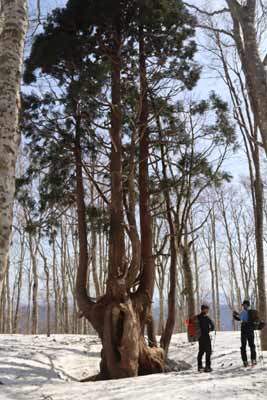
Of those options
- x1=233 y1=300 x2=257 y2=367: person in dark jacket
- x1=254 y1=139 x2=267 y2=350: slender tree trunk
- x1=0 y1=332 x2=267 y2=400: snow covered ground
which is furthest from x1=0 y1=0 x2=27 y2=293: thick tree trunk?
x1=254 y1=139 x2=267 y2=350: slender tree trunk

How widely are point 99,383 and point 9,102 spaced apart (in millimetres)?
Answer: 4775

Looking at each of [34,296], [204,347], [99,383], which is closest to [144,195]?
[204,347]

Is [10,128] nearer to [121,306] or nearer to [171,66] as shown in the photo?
[121,306]

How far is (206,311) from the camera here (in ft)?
24.8

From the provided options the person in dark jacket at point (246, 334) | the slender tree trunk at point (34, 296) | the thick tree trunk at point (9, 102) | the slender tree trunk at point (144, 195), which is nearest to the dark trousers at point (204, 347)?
the person in dark jacket at point (246, 334)

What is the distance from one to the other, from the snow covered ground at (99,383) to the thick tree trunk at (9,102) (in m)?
2.80

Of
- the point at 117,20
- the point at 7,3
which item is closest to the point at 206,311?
the point at 7,3

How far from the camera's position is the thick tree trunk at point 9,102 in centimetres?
334

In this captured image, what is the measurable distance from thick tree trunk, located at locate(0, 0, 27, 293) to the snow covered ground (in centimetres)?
280

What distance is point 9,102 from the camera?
3.65 meters

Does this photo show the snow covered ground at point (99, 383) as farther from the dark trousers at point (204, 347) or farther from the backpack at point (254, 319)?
the backpack at point (254, 319)

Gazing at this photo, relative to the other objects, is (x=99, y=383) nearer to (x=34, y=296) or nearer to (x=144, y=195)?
(x=144, y=195)

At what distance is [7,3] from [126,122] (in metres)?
6.33

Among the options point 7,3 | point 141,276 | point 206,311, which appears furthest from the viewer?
point 141,276
